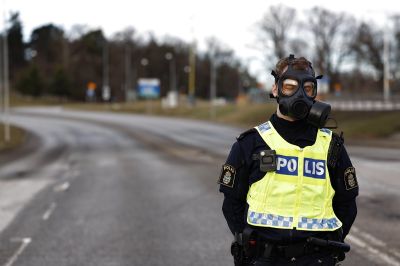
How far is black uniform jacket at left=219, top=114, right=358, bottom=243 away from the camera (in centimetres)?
340

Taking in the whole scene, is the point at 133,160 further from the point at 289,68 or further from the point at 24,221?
the point at 289,68

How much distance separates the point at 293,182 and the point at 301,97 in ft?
1.51

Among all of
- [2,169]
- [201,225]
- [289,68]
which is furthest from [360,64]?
[289,68]

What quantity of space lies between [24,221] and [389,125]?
29129 millimetres

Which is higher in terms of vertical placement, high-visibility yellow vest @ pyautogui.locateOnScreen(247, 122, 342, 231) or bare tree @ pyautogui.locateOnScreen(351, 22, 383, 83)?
bare tree @ pyautogui.locateOnScreen(351, 22, 383, 83)

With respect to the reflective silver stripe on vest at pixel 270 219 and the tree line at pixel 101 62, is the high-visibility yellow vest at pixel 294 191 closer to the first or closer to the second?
the reflective silver stripe on vest at pixel 270 219

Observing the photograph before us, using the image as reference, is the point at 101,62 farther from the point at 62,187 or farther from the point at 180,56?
the point at 62,187

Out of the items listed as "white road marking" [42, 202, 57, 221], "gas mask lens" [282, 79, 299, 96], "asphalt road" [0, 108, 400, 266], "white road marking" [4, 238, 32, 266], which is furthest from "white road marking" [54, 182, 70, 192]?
"gas mask lens" [282, 79, 299, 96]

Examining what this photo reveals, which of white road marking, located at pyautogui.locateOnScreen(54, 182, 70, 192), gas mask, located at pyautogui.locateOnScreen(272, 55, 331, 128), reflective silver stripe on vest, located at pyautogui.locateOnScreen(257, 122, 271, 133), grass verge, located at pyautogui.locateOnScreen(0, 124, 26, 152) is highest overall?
gas mask, located at pyautogui.locateOnScreen(272, 55, 331, 128)

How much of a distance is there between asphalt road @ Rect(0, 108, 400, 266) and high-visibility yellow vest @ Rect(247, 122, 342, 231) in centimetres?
389

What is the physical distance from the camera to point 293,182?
335 centimetres

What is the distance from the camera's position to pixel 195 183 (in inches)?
611

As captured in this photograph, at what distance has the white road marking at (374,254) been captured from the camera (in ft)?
22.8

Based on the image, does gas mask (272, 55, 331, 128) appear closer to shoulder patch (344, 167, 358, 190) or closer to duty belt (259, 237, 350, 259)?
shoulder patch (344, 167, 358, 190)
